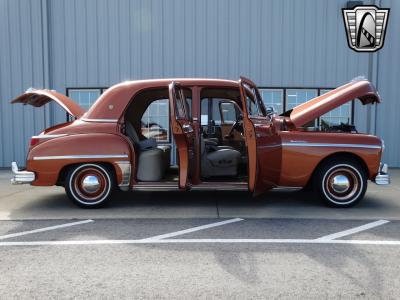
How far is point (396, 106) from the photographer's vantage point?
10539 mm

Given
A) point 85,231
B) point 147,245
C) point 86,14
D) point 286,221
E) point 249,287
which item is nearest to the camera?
point 249,287

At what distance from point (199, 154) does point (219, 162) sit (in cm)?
39

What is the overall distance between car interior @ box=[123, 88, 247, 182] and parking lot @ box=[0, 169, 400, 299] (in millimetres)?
525

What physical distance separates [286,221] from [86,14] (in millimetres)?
8000

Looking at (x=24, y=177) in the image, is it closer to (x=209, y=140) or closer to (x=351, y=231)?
(x=209, y=140)

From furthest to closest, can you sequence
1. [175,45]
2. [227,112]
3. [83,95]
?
[83,95], [175,45], [227,112]

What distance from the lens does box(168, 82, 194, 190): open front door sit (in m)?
5.28

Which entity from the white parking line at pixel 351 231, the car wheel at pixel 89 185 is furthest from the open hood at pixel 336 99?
the car wheel at pixel 89 185

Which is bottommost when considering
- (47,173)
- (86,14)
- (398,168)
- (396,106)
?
(398,168)

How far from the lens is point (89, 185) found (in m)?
5.72

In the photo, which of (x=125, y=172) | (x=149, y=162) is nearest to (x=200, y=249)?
(x=125, y=172)

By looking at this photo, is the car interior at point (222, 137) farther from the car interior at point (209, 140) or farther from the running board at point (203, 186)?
the running board at point (203, 186)

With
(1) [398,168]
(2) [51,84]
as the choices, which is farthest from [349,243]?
(2) [51,84]

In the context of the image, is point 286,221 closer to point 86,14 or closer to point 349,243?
point 349,243
